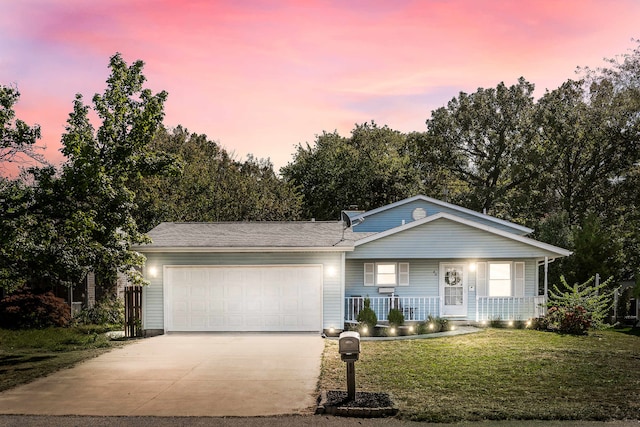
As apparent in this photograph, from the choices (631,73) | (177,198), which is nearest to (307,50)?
(177,198)

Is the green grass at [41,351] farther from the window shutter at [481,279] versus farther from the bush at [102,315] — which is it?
the window shutter at [481,279]

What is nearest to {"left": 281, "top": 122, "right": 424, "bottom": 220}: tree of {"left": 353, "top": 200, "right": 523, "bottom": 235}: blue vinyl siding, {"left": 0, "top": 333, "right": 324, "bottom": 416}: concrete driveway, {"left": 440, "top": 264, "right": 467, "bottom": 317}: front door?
{"left": 353, "top": 200, "right": 523, "bottom": 235}: blue vinyl siding

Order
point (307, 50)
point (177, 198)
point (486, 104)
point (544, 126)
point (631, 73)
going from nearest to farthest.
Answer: point (307, 50) → point (177, 198) → point (631, 73) → point (544, 126) → point (486, 104)

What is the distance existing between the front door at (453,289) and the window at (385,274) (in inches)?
51.9

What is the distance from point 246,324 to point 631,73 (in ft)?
87.1

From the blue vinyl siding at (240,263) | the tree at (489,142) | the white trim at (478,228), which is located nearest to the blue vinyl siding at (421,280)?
the white trim at (478,228)

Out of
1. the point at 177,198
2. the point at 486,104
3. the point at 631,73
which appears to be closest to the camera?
the point at 177,198

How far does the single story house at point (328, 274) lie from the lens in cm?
1964

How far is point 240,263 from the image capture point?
19734mm

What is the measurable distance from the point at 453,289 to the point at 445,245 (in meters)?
1.72

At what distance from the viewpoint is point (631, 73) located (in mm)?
34219

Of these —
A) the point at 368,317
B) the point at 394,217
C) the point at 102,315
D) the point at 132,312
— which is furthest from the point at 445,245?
the point at 102,315

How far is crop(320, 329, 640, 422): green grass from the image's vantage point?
31.0ft

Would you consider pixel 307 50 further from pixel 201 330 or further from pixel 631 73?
pixel 631 73
